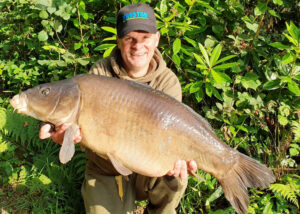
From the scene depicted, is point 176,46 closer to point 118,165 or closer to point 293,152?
point 118,165

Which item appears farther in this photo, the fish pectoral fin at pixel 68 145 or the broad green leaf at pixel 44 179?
the broad green leaf at pixel 44 179

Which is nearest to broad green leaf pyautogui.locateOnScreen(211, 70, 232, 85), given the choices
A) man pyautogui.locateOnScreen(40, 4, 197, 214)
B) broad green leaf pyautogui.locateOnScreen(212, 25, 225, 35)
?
man pyautogui.locateOnScreen(40, 4, 197, 214)

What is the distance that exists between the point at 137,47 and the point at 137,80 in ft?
0.79

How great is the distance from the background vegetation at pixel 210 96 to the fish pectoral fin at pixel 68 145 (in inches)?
37.2

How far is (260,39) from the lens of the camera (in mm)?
2691

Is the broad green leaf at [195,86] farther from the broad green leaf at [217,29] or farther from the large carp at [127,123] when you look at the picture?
the large carp at [127,123]

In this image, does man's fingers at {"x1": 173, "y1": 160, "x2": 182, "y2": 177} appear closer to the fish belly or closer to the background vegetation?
the fish belly

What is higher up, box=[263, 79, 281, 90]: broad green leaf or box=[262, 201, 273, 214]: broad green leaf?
box=[263, 79, 281, 90]: broad green leaf

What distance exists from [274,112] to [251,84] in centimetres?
36

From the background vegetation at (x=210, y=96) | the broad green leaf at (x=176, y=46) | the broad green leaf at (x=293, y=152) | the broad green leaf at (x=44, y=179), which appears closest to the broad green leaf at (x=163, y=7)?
the background vegetation at (x=210, y=96)

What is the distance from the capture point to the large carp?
1.67 meters

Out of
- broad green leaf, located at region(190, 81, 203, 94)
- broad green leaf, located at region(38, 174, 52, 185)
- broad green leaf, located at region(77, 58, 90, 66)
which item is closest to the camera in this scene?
broad green leaf, located at region(190, 81, 203, 94)

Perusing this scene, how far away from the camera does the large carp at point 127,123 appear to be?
167 cm

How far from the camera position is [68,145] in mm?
1660
